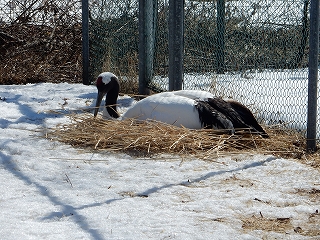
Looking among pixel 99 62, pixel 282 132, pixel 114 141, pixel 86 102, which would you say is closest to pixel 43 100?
pixel 86 102

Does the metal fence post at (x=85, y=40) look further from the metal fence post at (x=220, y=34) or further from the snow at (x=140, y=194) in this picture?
the snow at (x=140, y=194)

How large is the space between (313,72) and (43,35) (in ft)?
24.3

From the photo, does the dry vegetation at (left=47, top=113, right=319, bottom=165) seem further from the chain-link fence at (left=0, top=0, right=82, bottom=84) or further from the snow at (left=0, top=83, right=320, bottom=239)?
the chain-link fence at (left=0, top=0, right=82, bottom=84)

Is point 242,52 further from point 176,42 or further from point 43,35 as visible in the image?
point 43,35

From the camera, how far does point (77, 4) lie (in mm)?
11547

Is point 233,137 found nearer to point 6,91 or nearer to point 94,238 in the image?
point 94,238

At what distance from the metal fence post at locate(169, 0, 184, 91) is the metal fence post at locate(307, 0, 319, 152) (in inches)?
73.4

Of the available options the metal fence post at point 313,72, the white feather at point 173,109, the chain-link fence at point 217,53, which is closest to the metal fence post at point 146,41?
the chain-link fence at point 217,53

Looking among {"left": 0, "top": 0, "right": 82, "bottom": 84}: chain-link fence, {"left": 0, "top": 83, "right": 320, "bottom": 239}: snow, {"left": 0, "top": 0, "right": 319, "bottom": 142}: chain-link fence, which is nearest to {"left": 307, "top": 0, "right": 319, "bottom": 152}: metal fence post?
{"left": 0, "top": 83, "right": 320, "bottom": 239}: snow

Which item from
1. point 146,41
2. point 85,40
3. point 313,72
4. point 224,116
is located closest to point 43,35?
point 85,40

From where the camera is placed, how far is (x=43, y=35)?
1133 centimetres

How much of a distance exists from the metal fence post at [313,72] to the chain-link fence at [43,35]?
6.23 meters

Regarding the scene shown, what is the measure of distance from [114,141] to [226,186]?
55.5 inches

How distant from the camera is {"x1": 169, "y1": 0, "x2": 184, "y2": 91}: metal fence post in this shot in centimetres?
641
